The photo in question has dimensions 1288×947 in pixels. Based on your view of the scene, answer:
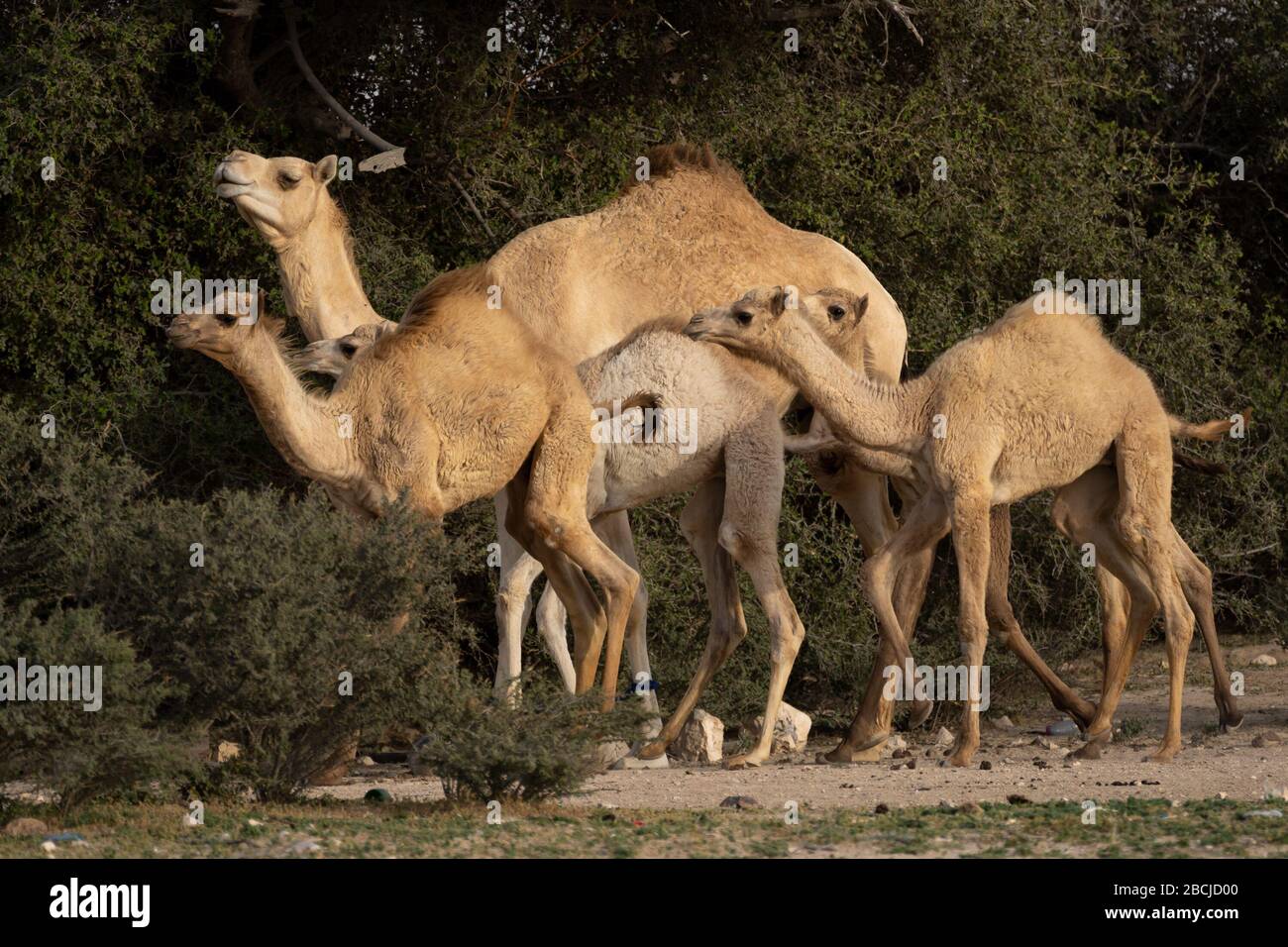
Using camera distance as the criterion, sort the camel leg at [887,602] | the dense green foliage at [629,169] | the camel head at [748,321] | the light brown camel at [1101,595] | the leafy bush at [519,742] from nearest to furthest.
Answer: the leafy bush at [519,742] → the camel head at [748,321] → the camel leg at [887,602] → the light brown camel at [1101,595] → the dense green foliage at [629,169]

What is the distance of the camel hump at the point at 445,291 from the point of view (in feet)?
32.6

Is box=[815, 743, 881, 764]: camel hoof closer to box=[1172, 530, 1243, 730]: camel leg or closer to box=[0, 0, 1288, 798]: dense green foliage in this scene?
box=[0, 0, 1288, 798]: dense green foliage

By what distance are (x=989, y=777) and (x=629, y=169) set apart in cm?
531

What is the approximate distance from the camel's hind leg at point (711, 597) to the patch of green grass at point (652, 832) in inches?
89.6

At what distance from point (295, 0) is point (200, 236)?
68.7 inches

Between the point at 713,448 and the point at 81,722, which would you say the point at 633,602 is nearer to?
the point at 713,448

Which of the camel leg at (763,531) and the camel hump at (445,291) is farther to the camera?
the camel leg at (763,531)

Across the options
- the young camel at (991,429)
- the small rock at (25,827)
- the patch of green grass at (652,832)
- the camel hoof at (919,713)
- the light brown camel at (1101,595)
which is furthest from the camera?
the camel hoof at (919,713)

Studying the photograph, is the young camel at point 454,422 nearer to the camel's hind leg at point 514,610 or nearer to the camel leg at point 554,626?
the camel's hind leg at point 514,610

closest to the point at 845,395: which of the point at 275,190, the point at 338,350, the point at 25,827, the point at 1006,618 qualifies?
the point at 1006,618

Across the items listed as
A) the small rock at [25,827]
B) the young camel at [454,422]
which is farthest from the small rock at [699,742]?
the small rock at [25,827]

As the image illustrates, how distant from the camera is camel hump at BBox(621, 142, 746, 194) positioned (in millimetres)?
12016

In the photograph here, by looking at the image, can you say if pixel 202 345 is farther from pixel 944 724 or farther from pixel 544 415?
pixel 944 724

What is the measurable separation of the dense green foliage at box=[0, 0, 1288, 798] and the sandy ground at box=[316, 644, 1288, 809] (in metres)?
1.60
